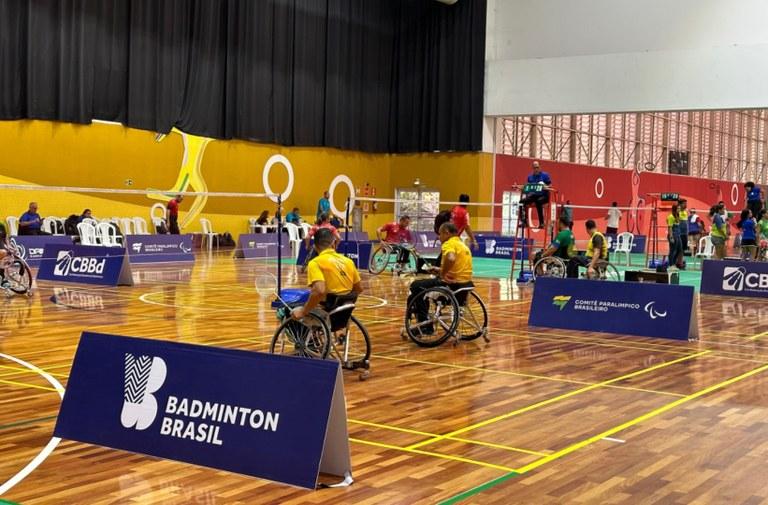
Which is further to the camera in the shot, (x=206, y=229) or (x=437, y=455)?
(x=206, y=229)

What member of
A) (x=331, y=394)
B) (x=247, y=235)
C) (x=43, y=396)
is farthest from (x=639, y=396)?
(x=247, y=235)

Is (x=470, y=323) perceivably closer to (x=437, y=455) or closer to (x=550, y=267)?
(x=437, y=455)

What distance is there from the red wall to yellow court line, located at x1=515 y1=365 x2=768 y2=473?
23.7m

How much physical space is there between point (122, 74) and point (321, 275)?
20.0 m

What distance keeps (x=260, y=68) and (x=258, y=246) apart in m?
6.62

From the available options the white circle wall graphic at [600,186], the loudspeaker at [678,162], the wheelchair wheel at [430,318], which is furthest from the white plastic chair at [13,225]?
the loudspeaker at [678,162]

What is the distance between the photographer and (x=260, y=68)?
3070 centimetres

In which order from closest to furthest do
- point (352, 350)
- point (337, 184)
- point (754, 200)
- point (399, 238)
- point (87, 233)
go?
point (352, 350), point (399, 238), point (87, 233), point (754, 200), point (337, 184)

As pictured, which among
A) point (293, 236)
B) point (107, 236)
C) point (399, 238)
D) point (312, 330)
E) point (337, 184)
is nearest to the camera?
point (312, 330)

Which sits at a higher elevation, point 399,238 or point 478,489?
point 399,238

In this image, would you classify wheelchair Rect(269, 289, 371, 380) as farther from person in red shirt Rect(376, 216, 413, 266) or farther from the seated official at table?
person in red shirt Rect(376, 216, 413, 266)

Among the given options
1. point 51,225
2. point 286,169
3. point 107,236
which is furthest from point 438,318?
point 286,169

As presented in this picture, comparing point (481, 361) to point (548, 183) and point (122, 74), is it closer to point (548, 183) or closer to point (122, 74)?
point (548, 183)

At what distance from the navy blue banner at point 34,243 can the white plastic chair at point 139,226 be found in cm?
Result: 468
